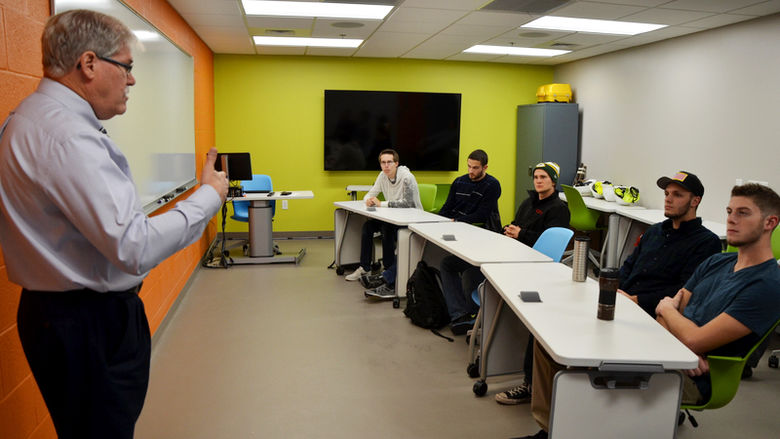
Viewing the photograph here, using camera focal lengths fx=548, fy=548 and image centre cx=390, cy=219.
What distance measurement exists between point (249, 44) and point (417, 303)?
415 centimetres

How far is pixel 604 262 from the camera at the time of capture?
19.0 feet

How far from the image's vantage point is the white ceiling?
4352 mm

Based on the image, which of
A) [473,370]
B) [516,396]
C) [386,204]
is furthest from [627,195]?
[516,396]

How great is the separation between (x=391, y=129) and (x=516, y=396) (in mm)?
5357

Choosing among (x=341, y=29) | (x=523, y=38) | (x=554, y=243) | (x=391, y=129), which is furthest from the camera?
(x=391, y=129)

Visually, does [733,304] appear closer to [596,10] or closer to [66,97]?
[66,97]

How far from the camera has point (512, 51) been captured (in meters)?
6.82

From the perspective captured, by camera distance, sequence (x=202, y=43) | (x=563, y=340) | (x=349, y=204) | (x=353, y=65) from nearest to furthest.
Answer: (x=563, y=340) < (x=349, y=204) < (x=202, y=43) < (x=353, y=65)

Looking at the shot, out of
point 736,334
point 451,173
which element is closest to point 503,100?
point 451,173

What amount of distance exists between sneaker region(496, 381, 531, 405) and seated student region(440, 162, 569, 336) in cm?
100

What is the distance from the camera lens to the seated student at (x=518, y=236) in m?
3.91

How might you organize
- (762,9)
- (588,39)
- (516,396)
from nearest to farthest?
(516,396) → (762,9) → (588,39)

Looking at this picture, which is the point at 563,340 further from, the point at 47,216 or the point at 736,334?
→ the point at 47,216

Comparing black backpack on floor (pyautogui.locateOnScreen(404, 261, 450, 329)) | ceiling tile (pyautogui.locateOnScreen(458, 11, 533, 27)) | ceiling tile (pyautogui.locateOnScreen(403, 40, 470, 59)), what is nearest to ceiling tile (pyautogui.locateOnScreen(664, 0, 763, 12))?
ceiling tile (pyautogui.locateOnScreen(458, 11, 533, 27))
